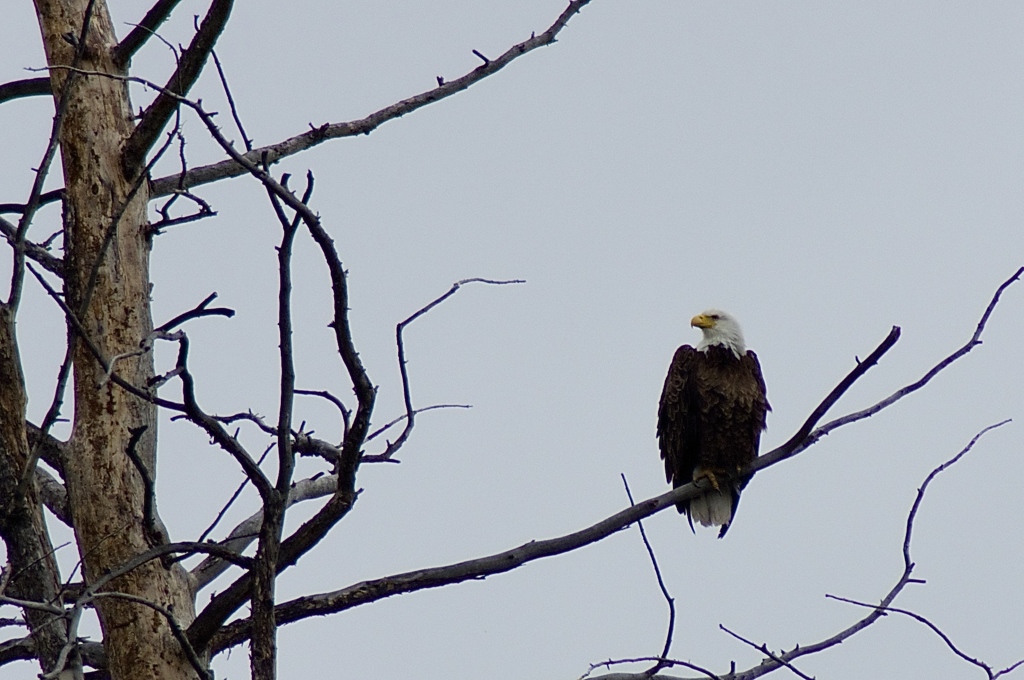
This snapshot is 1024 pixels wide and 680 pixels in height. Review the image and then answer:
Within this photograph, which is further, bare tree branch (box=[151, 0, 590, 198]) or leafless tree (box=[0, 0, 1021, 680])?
bare tree branch (box=[151, 0, 590, 198])

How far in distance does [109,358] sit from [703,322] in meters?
3.07

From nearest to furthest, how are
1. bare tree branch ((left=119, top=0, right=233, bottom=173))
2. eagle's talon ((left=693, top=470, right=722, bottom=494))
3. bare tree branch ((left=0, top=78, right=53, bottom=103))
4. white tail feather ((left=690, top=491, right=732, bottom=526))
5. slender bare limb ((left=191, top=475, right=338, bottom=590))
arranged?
bare tree branch ((left=119, top=0, right=233, bottom=173)) < slender bare limb ((left=191, top=475, right=338, bottom=590)) < bare tree branch ((left=0, top=78, right=53, bottom=103)) < eagle's talon ((left=693, top=470, right=722, bottom=494)) < white tail feather ((left=690, top=491, right=732, bottom=526))

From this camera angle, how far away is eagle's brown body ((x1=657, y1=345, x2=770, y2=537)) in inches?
203

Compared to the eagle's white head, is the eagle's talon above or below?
below

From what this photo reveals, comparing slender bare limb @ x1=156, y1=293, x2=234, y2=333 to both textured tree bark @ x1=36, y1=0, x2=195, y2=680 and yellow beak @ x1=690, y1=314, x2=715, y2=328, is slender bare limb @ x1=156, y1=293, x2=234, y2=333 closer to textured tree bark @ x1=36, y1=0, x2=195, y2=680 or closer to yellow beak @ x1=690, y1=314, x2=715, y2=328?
textured tree bark @ x1=36, y1=0, x2=195, y2=680

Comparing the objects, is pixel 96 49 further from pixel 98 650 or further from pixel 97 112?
pixel 98 650

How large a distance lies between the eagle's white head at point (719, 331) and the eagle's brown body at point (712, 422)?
1.2 inches

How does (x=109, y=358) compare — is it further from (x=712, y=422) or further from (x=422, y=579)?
(x=712, y=422)

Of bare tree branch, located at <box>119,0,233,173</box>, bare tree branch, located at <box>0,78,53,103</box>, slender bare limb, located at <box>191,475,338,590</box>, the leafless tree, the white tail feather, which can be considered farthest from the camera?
the white tail feather

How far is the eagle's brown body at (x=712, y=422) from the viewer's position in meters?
5.14

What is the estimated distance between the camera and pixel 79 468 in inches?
121

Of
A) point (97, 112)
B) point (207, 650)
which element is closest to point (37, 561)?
point (207, 650)

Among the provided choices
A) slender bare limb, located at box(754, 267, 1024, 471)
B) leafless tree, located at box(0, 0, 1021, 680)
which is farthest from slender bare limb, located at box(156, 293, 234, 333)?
slender bare limb, located at box(754, 267, 1024, 471)

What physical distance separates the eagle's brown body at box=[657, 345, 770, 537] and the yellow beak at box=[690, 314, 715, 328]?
0.12 meters
